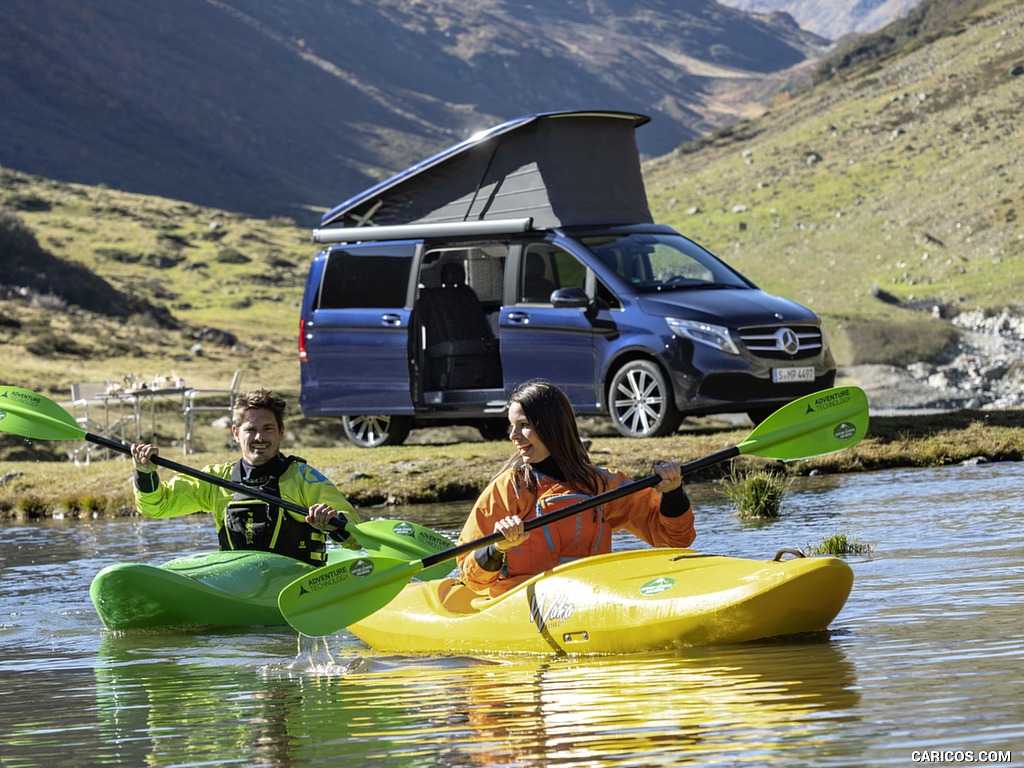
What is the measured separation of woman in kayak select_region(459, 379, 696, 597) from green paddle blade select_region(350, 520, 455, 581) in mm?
811

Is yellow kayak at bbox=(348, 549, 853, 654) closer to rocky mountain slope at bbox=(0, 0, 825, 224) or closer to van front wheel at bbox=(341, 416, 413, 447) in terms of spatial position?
van front wheel at bbox=(341, 416, 413, 447)

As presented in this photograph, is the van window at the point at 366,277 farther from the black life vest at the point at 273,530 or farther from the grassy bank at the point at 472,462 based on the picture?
the black life vest at the point at 273,530

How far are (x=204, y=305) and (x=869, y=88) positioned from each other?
3209 centimetres

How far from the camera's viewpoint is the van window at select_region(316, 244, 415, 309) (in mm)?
16203

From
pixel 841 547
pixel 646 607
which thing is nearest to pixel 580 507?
pixel 646 607

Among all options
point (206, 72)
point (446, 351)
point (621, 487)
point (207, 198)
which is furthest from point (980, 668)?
point (206, 72)

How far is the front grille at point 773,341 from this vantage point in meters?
14.4

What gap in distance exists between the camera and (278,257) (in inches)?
2498

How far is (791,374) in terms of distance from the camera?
14586mm

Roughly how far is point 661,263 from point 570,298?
4.05 ft

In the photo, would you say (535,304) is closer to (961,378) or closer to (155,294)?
(961,378)

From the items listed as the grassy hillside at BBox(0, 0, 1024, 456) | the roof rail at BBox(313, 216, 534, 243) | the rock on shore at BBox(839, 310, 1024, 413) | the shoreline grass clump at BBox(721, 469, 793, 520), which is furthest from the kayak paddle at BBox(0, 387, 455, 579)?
the grassy hillside at BBox(0, 0, 1024, 456)

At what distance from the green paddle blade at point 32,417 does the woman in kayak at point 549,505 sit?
3.39 m

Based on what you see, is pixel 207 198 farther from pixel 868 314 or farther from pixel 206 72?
pixel 868 314
